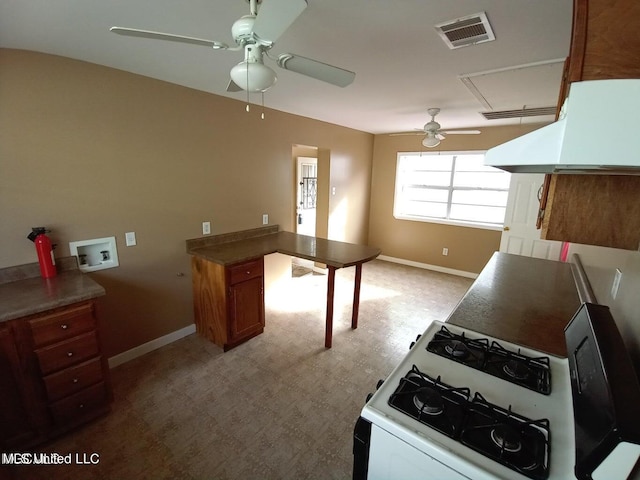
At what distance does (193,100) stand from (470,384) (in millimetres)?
2979

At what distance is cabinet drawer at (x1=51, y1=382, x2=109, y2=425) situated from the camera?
1746 millimetres

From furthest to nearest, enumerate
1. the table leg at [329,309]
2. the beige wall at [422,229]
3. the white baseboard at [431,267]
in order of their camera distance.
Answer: the white baseboard at [431,267], the beige wall at [422,229], the table leg at [329,309]

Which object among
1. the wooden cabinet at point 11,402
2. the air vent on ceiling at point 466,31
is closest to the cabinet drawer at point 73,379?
the wooden cabinet at point 11,402

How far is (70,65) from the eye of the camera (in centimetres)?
195

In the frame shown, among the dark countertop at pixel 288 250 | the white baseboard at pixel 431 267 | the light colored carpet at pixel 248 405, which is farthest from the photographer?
the white baseboard at pixel 431 267

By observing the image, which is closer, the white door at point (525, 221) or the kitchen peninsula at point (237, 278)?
the kitchen peninsula at point (237, 278)

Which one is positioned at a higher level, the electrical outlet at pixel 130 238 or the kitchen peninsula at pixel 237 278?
the electrical outlet at pixel 130 238

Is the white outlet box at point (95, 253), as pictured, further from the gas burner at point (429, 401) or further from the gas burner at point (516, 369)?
the gas burner at point (516, 369)

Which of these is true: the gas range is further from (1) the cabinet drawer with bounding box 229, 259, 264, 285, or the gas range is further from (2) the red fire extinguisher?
(2) the red fire extinguisher

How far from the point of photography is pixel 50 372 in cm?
169

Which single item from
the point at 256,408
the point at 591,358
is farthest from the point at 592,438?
the point at 256,408

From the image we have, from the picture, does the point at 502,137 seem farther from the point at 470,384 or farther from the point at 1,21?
the point at 1,21

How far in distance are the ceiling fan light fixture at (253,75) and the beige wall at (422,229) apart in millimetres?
4181

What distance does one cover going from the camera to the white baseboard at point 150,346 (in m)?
2.45
